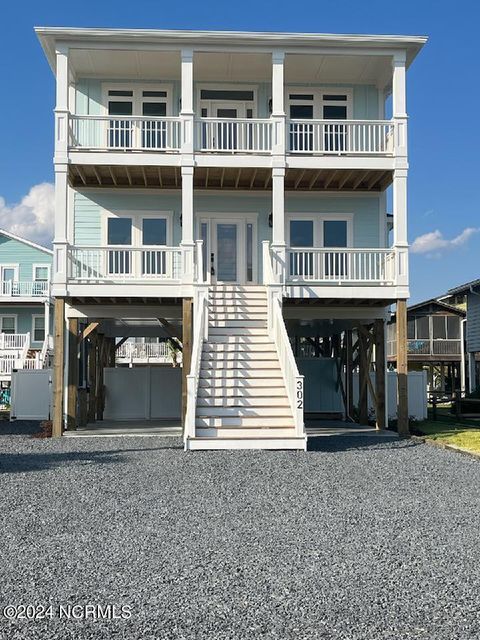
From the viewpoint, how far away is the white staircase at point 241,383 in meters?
13.1

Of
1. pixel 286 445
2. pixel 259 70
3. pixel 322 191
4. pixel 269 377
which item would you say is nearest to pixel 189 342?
pixel 269 377

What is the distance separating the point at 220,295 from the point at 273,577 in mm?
12457

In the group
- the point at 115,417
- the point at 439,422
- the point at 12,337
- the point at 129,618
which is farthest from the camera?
the point at 12,337

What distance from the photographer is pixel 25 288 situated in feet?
136

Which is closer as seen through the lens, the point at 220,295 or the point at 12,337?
the point at 220,295

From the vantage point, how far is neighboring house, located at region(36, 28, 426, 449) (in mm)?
16141

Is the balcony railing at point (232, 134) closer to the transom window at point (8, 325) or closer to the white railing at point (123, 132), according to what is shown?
the white railing at point (123, 132)

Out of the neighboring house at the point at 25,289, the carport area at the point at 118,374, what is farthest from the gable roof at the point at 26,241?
the carport area at the point at 118,374

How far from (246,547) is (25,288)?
122ft

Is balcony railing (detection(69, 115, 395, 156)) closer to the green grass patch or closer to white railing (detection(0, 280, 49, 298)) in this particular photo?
the green grass patch

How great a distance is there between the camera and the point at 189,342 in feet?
54.2

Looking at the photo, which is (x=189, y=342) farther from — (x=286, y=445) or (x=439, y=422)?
(x=439, y=422)

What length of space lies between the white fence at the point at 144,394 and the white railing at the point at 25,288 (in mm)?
18486

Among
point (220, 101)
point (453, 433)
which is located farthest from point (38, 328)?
point (453, 433)
